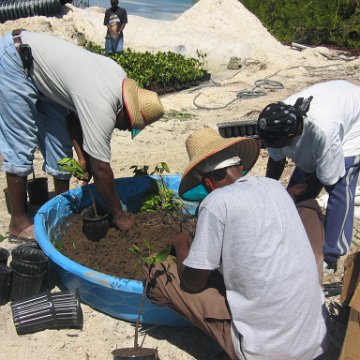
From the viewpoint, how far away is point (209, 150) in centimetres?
212

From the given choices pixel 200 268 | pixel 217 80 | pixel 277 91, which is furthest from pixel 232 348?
pixel 217 80

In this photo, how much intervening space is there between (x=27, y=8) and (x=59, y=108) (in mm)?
10901

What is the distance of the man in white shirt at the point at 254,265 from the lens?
6.16 feet

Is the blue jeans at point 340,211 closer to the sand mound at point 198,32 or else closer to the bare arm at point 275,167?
the bare arm at point 275,167

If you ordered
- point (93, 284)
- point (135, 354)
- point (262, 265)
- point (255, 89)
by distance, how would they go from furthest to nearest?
point (255, 89)
point (93, 284)
point (135, 354)
point (262, 265)

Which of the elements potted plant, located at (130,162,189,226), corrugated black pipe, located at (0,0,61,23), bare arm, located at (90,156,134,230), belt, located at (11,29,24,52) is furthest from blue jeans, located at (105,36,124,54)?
bare arm, located at (90,156,134,230)

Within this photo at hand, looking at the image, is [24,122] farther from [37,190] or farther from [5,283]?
[5,283]

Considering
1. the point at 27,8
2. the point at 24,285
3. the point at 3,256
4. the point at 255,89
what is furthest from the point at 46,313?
the point at 27,8

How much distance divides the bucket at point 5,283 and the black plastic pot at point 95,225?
0.56 m

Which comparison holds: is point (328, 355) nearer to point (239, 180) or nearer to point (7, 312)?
point (239, 180)

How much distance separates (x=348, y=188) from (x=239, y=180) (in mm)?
1341

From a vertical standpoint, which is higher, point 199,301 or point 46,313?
point 199,301

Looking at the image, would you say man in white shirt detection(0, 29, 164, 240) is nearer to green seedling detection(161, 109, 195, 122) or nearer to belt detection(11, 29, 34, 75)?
belt detection(11, 29, 34, 75)

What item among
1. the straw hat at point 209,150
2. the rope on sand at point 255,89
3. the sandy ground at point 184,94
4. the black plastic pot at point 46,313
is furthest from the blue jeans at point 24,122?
the rope on sand at point 255,89
